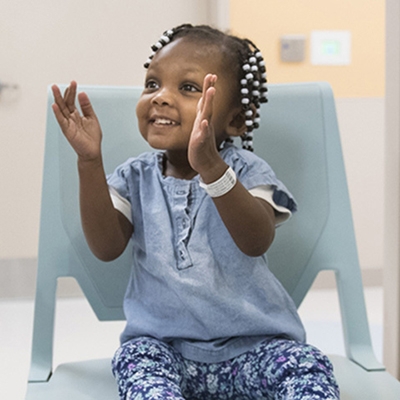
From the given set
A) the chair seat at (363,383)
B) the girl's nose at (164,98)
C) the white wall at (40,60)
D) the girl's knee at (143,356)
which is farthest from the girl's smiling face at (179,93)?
the white wall at (40,60)

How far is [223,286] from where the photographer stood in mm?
908

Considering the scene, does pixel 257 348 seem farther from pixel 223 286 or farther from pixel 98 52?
pixel 98 52

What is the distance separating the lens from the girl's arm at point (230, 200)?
769mm

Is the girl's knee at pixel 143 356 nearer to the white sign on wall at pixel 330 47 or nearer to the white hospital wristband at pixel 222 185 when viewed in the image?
the white hospital wristband at pixel 222 185

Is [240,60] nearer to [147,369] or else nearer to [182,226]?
[182,226]

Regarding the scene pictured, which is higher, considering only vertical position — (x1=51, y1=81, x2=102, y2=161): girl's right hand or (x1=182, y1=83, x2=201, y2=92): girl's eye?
(x1=182, y1=83, x2=201, y2=92): girl's eye

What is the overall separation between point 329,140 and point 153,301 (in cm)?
39

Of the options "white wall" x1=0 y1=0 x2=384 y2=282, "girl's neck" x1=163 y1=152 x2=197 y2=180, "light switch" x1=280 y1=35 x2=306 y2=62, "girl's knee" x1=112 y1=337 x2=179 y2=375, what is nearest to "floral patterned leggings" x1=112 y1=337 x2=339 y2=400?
"girl's knee" x1=112 y1=337 x2=179 y2=375

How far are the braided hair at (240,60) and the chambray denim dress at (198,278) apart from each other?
68mm

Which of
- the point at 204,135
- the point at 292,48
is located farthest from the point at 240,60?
the point at 292,48

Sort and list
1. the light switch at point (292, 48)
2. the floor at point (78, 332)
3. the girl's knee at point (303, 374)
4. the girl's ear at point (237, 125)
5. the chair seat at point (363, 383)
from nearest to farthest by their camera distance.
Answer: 1. the girl's knee at point (303, 374)
2. the chair seat at point (363, 383)
3. the girl's ear at point (237, 125)
4. the floor at point (78, 332)
5. the light switch at point (292, 48)

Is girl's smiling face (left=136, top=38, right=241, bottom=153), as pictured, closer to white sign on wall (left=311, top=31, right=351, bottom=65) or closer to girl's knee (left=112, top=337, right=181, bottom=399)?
girl's knee (left=112, top=337, right=181, bottom=399)

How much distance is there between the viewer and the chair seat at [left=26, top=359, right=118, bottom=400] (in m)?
0.87

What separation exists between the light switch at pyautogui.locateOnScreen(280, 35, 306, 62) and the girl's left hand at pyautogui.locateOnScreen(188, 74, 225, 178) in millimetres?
1922
